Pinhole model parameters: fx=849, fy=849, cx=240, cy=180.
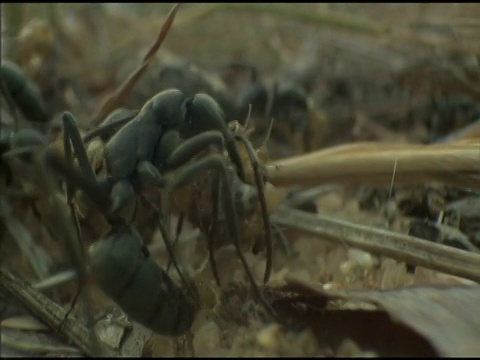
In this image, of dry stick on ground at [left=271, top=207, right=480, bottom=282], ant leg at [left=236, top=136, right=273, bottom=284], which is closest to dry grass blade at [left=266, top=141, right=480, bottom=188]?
dry stick on ground at [left=271, top=207, right=480, bottom=282]

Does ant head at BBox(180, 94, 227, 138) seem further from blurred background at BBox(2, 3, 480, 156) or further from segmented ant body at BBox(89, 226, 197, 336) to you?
blurred background at BBox(2, 3, 480, 156)

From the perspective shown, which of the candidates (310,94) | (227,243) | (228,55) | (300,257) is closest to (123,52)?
(228,55)

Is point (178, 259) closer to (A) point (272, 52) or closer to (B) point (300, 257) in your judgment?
(B) point (300, 257)

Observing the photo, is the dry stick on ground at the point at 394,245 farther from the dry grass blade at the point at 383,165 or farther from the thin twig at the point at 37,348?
the thin twig at the point at 37,348

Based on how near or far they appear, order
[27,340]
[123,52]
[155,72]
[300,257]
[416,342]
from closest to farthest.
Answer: [416,342] < [27,340] < [300,257] < [155,72] < [123,52]

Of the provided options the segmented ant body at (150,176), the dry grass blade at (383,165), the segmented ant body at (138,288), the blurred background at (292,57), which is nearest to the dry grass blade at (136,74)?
the blurred background at (292,57)

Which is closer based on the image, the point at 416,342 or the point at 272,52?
the point at 416,342
